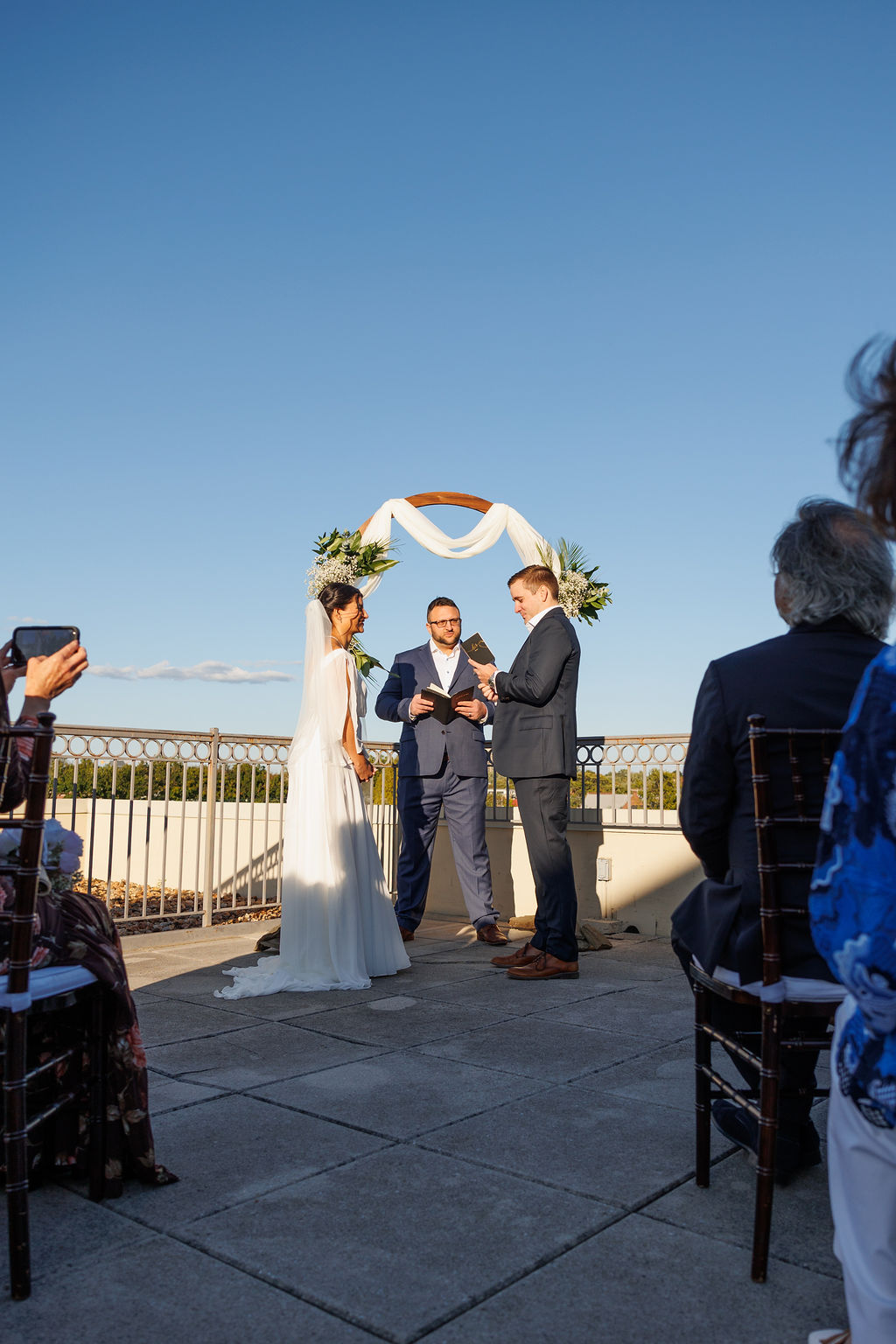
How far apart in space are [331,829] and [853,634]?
11.5ft

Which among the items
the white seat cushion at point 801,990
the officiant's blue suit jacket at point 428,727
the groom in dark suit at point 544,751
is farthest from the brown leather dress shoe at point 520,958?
the white seat cushion at point 801,990

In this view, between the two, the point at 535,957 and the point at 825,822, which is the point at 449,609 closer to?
the point at 535,957

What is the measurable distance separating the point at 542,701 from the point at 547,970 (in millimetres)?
1460

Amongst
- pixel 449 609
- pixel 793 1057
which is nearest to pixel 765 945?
pixel 793 1057

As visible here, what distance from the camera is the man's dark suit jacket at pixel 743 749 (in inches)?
91.8

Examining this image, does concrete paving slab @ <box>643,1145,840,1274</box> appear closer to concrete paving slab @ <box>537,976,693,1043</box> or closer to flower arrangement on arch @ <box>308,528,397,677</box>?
concrete paving slab @ <box>537,976,693,1043</box>

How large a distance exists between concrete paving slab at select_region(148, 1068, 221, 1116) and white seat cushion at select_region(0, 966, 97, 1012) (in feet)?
3.13

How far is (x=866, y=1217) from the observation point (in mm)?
1348

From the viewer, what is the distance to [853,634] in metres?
2.45

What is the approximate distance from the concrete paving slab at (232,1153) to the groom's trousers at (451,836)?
3478 mm

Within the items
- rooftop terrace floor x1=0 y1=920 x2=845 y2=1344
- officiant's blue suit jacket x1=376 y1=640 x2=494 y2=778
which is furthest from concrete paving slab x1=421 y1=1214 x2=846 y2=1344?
officiant's blue suit jacket x1=376 y1=640 x2=494 y2=778

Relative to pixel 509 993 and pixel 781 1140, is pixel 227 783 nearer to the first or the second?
pixel 509 993

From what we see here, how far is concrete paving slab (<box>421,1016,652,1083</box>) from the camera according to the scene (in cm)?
353

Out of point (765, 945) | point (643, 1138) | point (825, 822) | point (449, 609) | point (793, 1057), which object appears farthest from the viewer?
point (449, 609)
